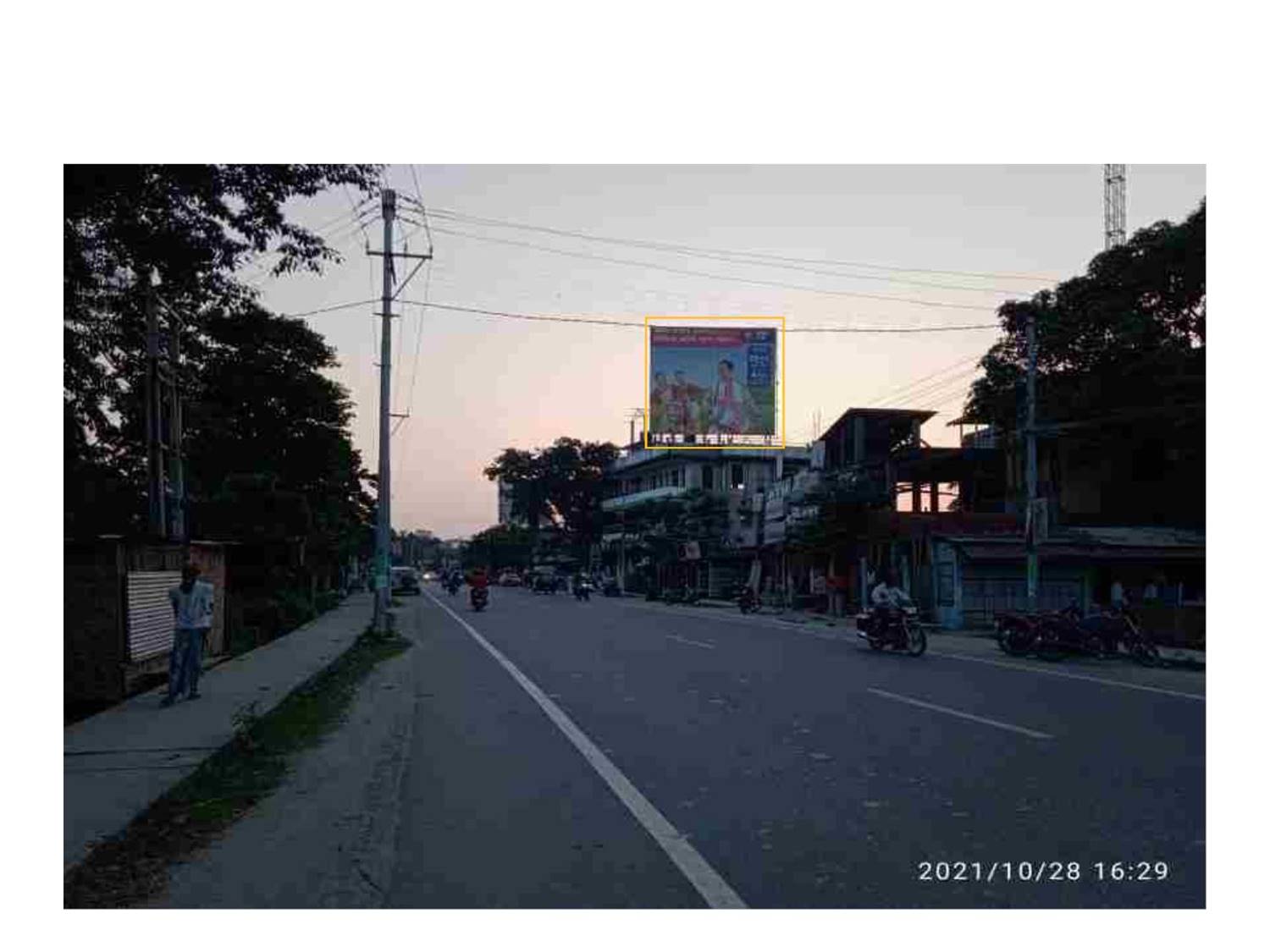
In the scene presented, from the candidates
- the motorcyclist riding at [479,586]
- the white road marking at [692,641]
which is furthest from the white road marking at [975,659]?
the motorcyclist riding at [479,586]

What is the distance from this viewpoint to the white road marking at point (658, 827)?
5680mm

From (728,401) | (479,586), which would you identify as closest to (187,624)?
(728,401)

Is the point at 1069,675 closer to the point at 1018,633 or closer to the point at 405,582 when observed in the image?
the point at 1018,633

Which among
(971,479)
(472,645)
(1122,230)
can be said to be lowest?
(472,645)

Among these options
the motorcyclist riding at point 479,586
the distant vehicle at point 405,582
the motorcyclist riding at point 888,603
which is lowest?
the distant vehicle at point 405,582

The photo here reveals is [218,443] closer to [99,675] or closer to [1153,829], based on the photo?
[99,675]

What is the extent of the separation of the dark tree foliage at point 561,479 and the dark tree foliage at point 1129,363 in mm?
40749

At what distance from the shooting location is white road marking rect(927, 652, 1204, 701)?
14.0m

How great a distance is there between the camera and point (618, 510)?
66875mm

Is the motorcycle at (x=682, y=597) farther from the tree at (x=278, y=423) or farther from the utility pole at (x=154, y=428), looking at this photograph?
the utility pole at (x=154, y=428)

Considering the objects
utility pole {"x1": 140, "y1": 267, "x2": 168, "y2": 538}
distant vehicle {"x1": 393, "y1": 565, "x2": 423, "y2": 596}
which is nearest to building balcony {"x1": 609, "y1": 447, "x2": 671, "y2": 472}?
distant vehicle {"x1": 393, "y1": 565, "x2": 423, "y2": 596}

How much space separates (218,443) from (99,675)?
78.8 ft

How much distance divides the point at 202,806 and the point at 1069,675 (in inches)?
496

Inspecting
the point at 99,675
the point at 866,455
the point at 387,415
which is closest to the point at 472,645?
the point at 387,415
